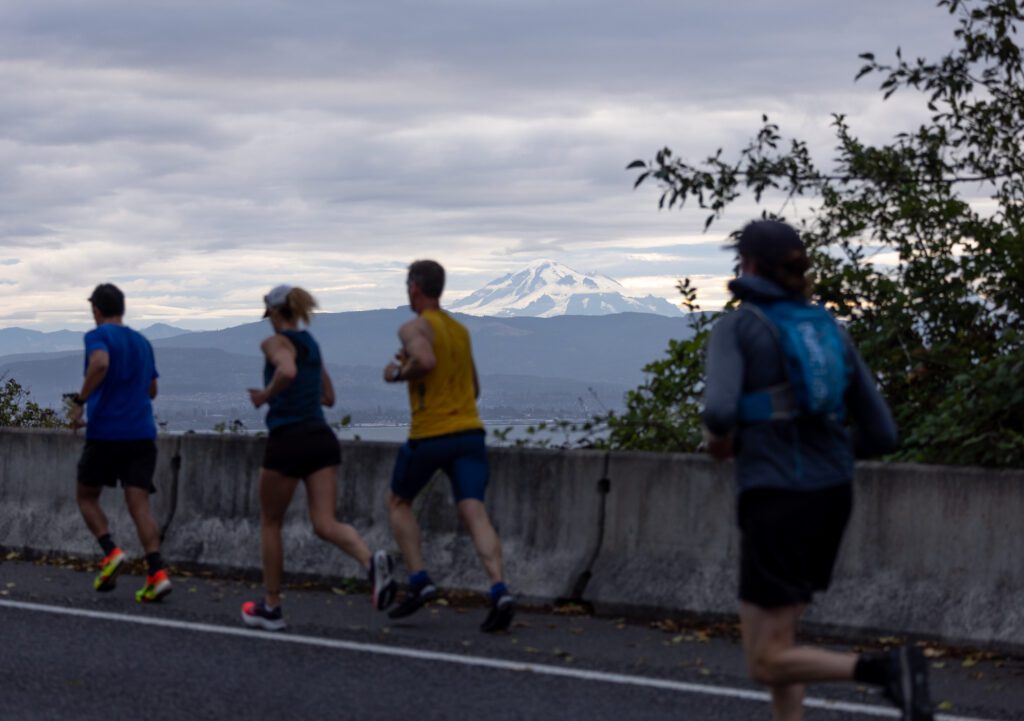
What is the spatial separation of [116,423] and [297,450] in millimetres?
1903

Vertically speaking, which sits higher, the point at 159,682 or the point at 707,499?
the point at 707,499

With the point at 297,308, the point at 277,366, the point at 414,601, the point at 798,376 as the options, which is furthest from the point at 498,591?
the point at 798,376

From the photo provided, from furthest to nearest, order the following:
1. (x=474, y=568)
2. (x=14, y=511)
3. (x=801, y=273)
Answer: (x=14, y=511), (x=474, y=568), (x=801, y=273)

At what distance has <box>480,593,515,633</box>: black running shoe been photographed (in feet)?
28.2

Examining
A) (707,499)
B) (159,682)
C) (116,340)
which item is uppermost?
(116,340)

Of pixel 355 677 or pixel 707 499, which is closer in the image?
pixel 355 677

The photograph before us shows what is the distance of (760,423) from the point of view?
5055mm

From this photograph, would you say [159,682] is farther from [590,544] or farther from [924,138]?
[924,138]

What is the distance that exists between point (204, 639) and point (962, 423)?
187 inches

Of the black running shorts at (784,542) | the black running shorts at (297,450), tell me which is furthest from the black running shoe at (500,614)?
the black running shorts at (784,542)

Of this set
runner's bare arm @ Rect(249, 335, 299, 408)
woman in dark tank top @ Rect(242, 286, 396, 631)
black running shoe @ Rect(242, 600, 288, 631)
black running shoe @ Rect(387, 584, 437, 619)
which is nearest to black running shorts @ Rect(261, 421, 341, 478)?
woman in dark tank top @ Rect(242, 286, 396, 631)

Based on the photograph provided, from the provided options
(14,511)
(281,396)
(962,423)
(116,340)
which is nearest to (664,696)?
(281,396)

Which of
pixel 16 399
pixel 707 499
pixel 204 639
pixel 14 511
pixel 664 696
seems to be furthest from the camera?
pixel 16 399

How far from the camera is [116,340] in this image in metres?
10.1
